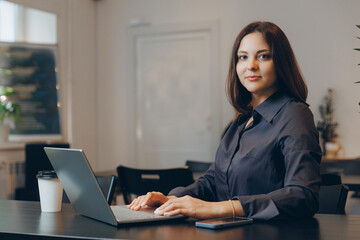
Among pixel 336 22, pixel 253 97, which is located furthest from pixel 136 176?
pixel 336 22

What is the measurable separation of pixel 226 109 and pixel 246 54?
435 cm

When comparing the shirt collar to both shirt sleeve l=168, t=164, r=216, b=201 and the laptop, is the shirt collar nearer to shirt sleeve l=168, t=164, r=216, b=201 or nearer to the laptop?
shirt sleeve l=168, t=164, r=216, b=201

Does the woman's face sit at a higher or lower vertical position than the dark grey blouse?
higher

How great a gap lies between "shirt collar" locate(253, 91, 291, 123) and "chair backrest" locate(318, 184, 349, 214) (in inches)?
19.2

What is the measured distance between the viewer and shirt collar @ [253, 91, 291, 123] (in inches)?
65.7

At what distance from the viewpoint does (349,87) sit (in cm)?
555

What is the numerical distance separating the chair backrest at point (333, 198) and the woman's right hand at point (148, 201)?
730mm

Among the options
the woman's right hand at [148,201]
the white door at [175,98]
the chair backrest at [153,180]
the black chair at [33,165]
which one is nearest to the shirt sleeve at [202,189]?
the woman's right hand at [148,201]

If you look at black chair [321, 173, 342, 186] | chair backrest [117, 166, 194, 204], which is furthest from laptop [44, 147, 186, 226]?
chair backrest [117, 166, 194, 204]

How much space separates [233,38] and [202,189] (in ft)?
14.6

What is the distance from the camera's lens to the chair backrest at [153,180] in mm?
3039

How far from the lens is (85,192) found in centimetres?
141

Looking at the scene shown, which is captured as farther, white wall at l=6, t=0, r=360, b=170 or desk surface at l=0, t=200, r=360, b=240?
white wall at l=6, t=0, r=360, b=170

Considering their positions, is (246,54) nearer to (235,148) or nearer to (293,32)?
(235,148)
